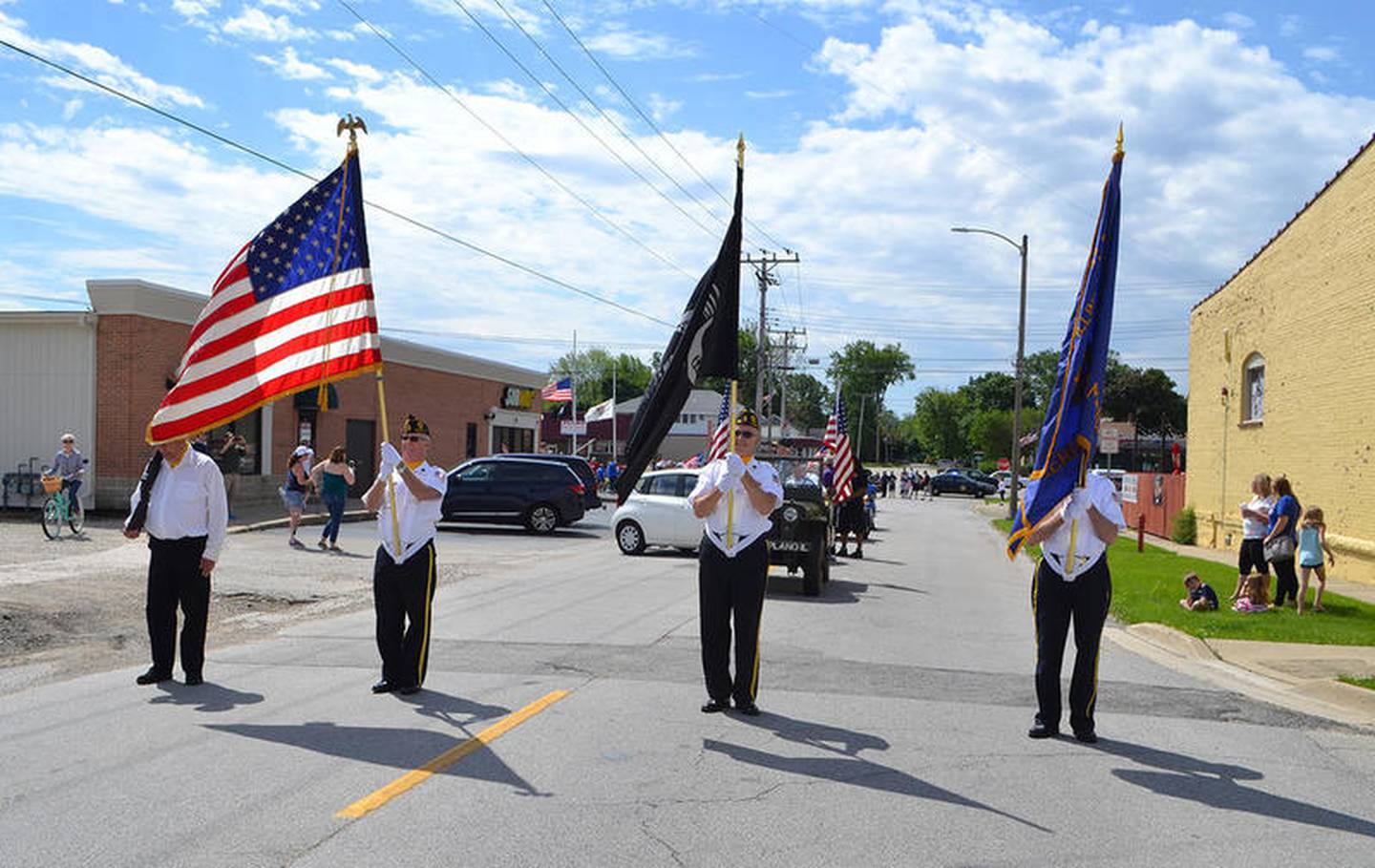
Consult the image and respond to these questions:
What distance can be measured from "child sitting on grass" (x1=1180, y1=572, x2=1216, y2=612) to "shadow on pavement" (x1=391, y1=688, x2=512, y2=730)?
958 cm

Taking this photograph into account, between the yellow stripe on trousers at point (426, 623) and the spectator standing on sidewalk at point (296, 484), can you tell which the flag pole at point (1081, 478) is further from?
the spectator standing on sidewalk at point (296, 484)

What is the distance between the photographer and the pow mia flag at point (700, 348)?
8445 mm

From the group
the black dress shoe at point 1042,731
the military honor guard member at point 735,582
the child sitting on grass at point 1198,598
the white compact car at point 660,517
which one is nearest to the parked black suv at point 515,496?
the white compact car at point 660,517

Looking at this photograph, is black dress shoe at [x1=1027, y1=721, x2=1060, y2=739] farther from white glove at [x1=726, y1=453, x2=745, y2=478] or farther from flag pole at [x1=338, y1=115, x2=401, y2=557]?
flag pole at [x1=338, y1=115, x2=401, y2=557]

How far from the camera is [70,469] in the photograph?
19.9 metres

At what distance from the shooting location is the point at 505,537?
2567cm

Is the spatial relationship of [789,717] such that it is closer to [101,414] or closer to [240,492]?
[101,414]

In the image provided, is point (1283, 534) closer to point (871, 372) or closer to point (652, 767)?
point (652, 767)

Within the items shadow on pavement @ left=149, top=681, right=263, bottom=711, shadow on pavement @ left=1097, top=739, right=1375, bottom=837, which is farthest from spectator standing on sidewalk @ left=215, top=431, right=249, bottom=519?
shadow on pavement @ left=1097, top=739, right=1375, bottom=837

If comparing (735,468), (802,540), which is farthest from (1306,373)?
(735,468)

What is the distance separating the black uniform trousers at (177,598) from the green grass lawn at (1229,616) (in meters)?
9.32

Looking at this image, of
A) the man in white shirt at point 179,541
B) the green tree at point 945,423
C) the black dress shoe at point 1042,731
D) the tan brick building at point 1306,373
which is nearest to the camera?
the black dress shoe at point 1042,731

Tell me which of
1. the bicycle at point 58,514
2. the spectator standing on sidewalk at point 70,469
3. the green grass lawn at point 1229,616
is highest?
the spectator standing on sidewalk at point 70,469

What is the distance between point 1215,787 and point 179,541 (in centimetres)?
657
